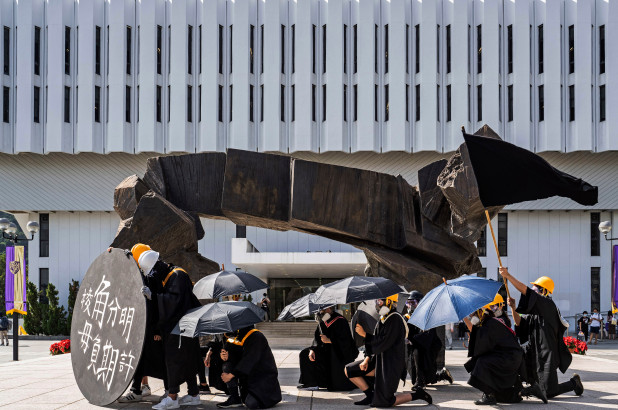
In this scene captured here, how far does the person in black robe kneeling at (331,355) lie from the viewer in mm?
9539

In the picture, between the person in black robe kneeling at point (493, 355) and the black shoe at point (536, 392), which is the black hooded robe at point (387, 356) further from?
the black shoe at point (536, 392)

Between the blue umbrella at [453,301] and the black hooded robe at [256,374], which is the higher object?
the blue umbrella at [453,301]

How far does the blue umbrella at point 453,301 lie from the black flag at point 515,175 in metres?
1.43

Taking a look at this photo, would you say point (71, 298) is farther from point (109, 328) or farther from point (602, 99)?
point (109, 328)

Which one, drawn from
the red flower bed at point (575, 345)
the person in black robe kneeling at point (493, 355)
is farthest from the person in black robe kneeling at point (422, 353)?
the red flower bed at point (575, 345)

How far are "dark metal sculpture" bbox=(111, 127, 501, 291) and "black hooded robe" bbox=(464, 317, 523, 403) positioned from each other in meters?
2.39

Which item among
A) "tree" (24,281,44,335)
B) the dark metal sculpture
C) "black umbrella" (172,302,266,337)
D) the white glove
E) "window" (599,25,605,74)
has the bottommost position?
"tree" (24,281,44,335)

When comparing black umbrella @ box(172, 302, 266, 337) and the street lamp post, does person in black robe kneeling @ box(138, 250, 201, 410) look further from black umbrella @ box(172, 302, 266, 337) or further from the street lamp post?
the street lamp post

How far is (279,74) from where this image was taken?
33156 mm

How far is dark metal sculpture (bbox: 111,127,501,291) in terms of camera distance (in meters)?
10.2

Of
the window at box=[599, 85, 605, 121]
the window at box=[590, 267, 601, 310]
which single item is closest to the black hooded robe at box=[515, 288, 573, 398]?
the window at box=[599, 85, 605, 121]

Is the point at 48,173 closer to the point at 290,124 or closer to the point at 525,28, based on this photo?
the point at 290,124

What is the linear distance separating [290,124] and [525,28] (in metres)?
11.8

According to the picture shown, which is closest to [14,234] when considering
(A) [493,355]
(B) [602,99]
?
(A) [493,355]
